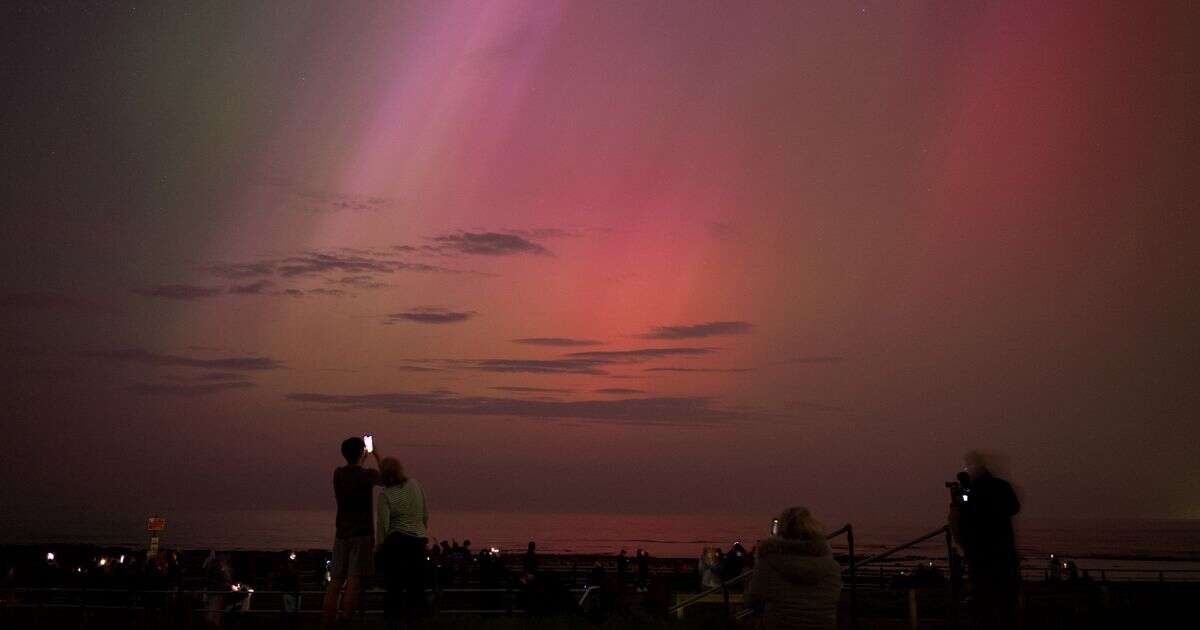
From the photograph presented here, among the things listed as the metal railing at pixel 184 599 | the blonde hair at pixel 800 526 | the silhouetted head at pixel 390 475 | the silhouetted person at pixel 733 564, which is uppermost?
the silhouetted head at pixel 390 475

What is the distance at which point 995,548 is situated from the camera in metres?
9.98

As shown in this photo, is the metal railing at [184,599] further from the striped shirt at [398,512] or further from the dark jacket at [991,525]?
the dark jacket at [991,525]

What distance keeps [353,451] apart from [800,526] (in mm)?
4656

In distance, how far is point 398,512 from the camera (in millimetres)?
10102

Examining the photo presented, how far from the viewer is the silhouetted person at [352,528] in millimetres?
10008

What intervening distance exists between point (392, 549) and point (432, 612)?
1756 millimetres

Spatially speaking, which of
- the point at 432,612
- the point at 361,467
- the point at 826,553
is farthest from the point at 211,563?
the point at 826,553

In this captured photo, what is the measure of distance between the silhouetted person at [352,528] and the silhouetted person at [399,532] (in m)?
0.13

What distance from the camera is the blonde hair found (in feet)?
22.5

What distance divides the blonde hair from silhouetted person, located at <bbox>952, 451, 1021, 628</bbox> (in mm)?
3677

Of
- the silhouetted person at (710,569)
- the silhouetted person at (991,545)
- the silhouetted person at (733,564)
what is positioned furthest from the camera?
the silhouetted person at (733,564)

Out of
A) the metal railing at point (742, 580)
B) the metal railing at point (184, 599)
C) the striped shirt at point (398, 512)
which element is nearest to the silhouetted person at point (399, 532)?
the striped shirt at point (398, 512)

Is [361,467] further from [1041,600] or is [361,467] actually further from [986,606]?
[1041,600]

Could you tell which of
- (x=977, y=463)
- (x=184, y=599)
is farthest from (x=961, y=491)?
(x=184, y=599)
